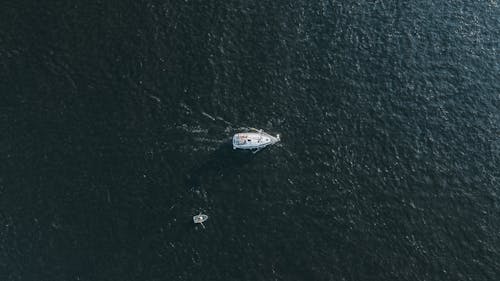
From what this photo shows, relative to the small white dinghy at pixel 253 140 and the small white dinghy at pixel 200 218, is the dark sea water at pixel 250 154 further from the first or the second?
the small white dinghy at pixel 253 140

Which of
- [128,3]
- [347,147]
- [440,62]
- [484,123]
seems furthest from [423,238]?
[128,3]

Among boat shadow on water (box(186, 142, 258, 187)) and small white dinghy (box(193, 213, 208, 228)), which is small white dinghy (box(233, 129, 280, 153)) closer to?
boat shadow on water (box(186, 142, 258, 187))

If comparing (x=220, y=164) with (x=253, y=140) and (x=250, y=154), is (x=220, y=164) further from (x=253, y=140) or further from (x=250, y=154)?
(x=253, y=140)

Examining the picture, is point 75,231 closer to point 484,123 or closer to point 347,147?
point 347,147

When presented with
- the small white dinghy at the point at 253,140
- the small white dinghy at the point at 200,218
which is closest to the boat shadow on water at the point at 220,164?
the small white dinghy at the point at 253,140

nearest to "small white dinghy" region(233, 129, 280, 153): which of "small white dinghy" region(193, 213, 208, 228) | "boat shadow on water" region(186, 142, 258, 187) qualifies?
"boat shadow on water" region(186, 142, 258, 187)
